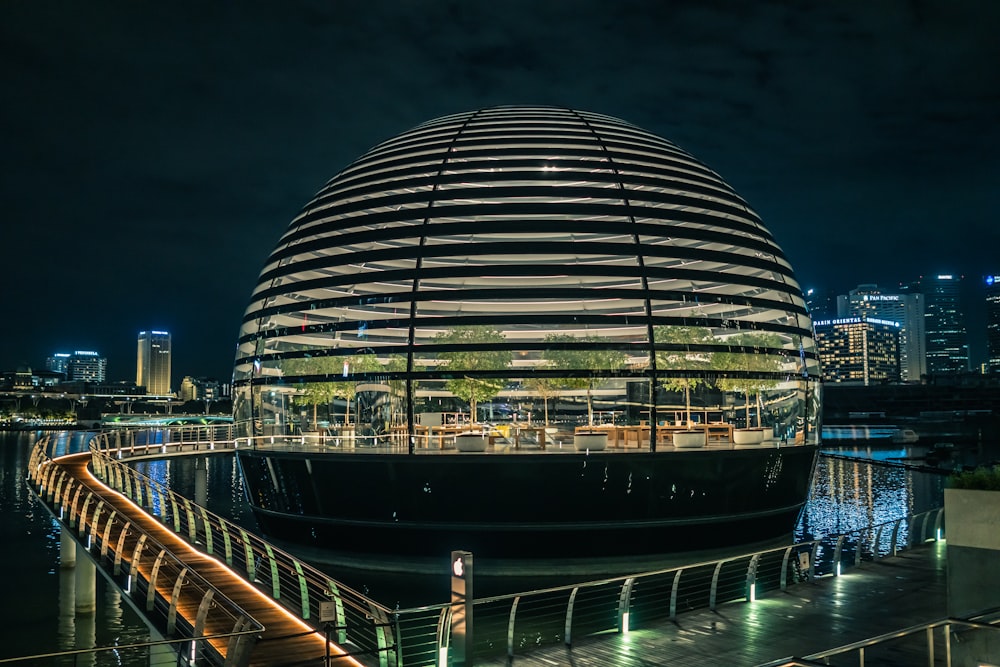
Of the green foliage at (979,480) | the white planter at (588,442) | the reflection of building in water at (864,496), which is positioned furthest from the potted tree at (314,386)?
the reflection of building in water at (864,496)

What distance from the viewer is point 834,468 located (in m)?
54.7

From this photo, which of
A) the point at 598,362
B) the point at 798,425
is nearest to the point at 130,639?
the point at 598,362

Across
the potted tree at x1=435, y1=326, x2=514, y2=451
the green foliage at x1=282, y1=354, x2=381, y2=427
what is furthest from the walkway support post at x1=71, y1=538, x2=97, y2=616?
the potted tree at x1=435, y1=326, x2=514, y2=451

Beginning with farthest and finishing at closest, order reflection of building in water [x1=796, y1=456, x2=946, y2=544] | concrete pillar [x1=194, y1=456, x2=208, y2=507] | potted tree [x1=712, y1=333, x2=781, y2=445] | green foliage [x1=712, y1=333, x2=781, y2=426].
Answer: concrete pillar [x1=194, y1=456, x2=208, y2=507] < reflection of building in water [x1=796, y1=456, x2=946, y2=544] < green foliage [x1=712, y1=333, x2=781, y2=426] < potted tree [x1=712, y1=333, x2=781, y2=445]

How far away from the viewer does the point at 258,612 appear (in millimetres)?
13531

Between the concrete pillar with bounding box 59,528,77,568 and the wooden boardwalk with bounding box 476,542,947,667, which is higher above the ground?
the wooden boardwalk with bounding box 476,542,947,667

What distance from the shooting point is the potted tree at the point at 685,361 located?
69.2 feet

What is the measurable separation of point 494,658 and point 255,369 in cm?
1504

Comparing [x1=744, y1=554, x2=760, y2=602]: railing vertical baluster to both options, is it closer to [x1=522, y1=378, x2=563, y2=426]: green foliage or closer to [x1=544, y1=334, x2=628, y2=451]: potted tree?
[x1=544, y1=334, x2=628, y2=451]: potted tree

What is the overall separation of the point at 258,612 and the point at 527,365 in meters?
9.13

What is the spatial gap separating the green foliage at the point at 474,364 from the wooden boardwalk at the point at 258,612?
6640 mm

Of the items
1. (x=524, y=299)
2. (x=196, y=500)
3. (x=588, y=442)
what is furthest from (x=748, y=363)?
(x=196, y=500)

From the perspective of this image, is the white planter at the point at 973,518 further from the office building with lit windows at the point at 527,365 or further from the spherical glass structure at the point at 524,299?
the spherical glass structure at the point at 524,299

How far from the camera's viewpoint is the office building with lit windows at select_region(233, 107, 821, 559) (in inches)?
777
